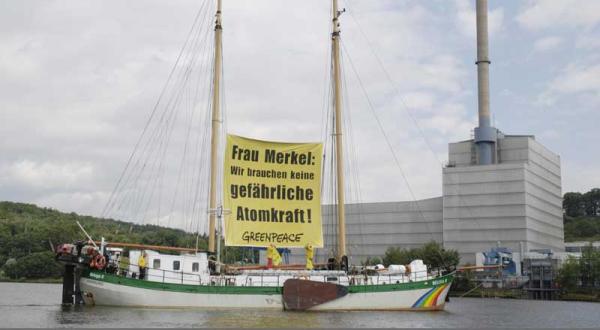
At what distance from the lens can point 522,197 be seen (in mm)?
128375

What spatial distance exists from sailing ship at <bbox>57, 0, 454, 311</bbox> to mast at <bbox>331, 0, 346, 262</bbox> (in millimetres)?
2757

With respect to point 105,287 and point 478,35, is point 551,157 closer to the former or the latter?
point 478,35

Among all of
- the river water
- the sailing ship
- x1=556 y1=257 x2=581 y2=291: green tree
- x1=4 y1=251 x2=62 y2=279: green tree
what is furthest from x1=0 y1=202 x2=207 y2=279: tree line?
the river water

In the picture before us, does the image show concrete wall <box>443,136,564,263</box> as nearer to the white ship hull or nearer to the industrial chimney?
the industrial chimney

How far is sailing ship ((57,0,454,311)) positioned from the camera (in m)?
44.5

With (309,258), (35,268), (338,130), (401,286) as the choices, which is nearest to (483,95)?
(338,130)

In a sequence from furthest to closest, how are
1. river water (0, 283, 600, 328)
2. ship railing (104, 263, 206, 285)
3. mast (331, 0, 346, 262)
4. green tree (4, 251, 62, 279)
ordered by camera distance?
green tree (4, 251, 62, 279)
mast (331, 0, 346, 262)
ship railing (104, 263, 206, 285)
river water (0, 283, 600, 328)

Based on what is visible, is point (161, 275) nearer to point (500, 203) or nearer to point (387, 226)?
point (500, 203)

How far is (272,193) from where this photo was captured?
50.6m

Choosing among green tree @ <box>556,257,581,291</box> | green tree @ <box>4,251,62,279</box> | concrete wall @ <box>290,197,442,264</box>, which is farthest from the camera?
concrete wall @ <box>290,197,442,264</box>

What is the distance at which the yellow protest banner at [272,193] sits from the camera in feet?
162

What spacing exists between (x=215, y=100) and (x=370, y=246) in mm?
98592

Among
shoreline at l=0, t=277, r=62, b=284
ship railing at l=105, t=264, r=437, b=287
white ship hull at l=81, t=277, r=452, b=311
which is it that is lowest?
shoreline at l=0, t=277, r=62, b=284

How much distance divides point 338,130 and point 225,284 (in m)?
17.1
